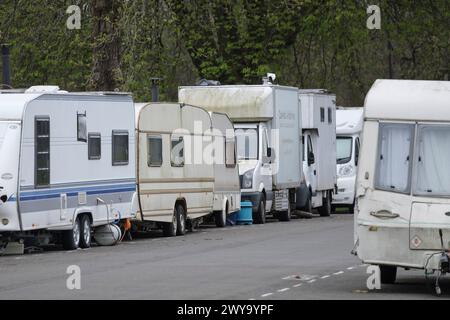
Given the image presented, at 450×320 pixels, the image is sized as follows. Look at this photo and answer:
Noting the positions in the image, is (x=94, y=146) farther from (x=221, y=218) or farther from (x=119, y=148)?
(x=221, y=218)

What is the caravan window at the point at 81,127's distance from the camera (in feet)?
87.8

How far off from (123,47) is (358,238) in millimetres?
17559

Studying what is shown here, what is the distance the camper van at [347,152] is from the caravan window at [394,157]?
26323 mm

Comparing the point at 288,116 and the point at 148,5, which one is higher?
the point at 148,5

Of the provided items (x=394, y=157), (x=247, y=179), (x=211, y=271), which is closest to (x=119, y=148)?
(x=247, y=179)

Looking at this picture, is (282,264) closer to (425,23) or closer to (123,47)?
(123,47)

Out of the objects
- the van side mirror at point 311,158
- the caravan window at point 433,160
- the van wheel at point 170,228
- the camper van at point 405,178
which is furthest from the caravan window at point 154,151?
the caravan window at point 433,160

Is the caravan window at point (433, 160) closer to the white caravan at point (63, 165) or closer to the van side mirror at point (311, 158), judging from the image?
the white caravan at point (63, 165)

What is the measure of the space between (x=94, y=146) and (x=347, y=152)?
724 inches

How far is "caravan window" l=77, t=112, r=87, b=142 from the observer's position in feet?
87.8

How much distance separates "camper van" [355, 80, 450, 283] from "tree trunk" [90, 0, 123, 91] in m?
16.5

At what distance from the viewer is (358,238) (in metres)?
17.4
